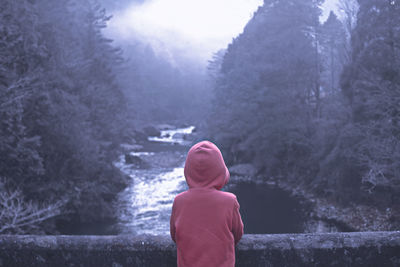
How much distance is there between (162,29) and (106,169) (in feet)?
349

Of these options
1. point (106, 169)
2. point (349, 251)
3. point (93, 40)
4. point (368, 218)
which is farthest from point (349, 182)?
point (93, 40)

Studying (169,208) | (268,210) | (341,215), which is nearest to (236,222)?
(341,215)

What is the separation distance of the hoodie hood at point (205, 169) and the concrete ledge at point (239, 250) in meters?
0.63

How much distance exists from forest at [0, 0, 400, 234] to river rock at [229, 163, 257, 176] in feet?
1.19

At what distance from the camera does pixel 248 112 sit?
21.7m

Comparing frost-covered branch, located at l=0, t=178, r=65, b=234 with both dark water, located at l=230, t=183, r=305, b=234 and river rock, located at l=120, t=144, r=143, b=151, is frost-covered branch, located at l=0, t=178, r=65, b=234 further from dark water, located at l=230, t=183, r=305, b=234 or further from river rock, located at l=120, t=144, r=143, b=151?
river rock, located at l=120, t=144, r=143, b=151

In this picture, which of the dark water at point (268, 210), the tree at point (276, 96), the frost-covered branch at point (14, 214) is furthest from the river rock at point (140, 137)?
the frost-covered branch at point (14, 214)

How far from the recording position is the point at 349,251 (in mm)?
2531

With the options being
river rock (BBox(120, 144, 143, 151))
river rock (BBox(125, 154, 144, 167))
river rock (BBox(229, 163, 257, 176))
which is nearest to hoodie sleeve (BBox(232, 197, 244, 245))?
river rock (BBox(229, 163, 257, 176))

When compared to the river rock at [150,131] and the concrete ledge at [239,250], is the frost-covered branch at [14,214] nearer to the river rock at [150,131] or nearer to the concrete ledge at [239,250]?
the concrete ledge at [239,250]

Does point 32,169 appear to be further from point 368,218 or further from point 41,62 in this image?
point 368,218

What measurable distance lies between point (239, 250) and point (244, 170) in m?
19.5

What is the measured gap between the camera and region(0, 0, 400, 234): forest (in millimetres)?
10336

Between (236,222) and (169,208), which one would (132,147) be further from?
(236,222)
